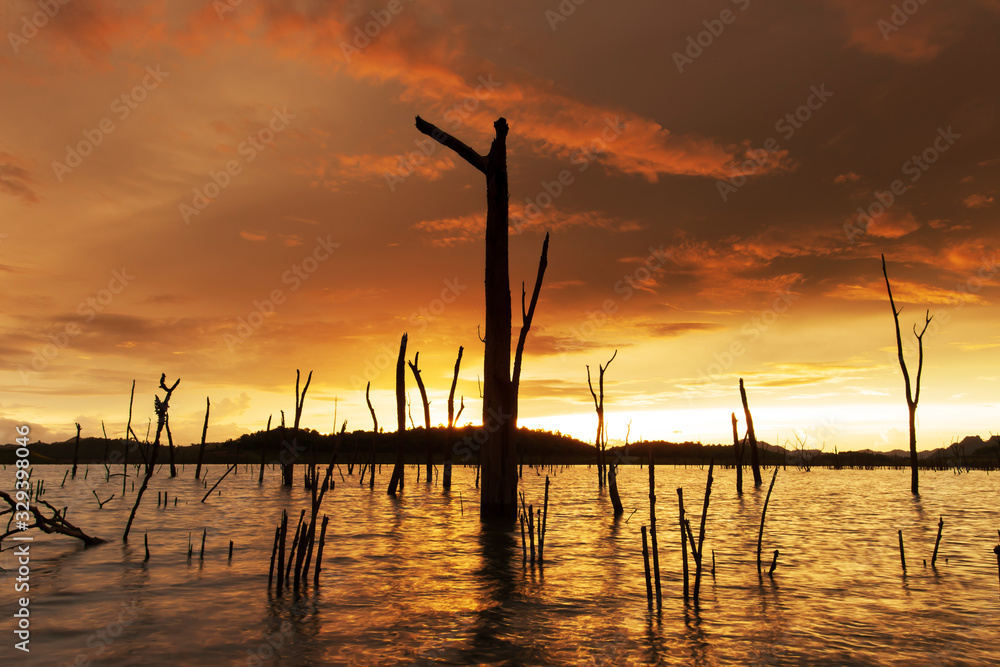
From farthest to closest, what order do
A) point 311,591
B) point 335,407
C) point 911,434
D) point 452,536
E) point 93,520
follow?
1. point 335,407
2. point 911,434
3. point 93,520
4. point 452,536
5. point 311,591

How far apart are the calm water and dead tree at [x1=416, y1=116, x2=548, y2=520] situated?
121cm

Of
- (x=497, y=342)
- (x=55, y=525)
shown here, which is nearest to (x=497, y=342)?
(x=497, y=342)

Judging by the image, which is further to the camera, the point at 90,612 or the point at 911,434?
the point at 911,434

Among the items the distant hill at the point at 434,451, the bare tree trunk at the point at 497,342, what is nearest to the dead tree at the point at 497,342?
the bare tree trunk at the point at 497,342

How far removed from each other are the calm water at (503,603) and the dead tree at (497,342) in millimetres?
1212

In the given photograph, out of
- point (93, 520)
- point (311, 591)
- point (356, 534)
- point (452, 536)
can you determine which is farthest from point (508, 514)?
point (93, 520)

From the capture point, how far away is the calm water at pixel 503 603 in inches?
225

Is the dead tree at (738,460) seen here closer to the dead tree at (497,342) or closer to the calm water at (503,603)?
the calm water at (503,603)

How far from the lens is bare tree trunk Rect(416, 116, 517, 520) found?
14.3 m

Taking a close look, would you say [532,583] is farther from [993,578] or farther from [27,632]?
[993,578]

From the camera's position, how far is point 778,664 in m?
5.39

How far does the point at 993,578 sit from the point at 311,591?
10000 millimetres

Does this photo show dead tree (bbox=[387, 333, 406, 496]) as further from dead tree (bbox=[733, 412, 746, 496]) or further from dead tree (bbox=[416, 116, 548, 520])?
dead tree (bbox=[733, 412, 746, 496])

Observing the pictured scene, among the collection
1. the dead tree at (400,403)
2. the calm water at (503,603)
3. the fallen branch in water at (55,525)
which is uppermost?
the dead tree at (400,403)
